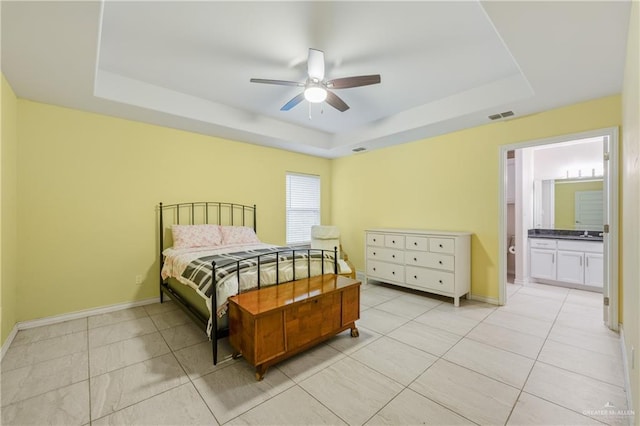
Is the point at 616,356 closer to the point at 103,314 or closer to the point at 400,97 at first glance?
the point at 400,97

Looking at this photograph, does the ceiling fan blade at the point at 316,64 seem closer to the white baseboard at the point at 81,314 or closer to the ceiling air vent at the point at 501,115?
the ceiling air vent at the point at 501,115

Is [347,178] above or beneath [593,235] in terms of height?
above

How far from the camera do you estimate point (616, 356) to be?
87.7 inches

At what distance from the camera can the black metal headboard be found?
369 centimetres

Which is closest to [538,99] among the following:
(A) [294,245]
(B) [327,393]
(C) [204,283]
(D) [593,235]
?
(D) [593,235]

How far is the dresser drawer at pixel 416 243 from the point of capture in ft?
12.4

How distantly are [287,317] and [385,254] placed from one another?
8.43ft

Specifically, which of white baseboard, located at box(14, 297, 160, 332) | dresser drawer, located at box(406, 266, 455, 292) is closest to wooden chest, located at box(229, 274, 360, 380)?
dresser drawer, located at box(406, 266, 455, 292)

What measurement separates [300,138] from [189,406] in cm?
385

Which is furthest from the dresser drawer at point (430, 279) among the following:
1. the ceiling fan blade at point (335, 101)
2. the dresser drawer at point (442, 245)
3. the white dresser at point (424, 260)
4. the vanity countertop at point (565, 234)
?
the ceiling fan blade at point (335, 101)

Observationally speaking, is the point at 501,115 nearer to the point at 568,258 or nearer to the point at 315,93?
the point at 315,93

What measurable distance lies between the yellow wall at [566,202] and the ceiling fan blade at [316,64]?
4906mm

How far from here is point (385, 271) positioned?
14.0 feet

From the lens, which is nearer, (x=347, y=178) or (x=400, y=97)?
(x=400, y=97)
